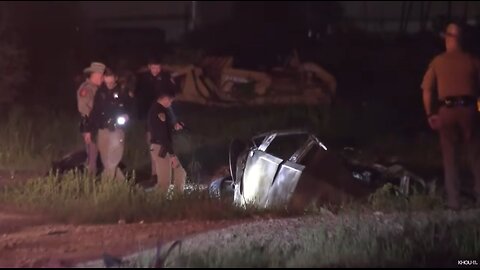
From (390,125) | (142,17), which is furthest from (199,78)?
(142,17)

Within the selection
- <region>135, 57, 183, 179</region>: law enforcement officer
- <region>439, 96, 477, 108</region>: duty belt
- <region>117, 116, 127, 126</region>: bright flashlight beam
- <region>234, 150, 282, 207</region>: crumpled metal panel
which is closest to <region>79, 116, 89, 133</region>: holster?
<region>117, 116, 127, 126</region>: bright flashlight beam

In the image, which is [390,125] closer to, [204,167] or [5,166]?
[204,167]

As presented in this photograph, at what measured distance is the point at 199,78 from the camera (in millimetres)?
25266

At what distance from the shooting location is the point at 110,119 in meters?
13.4

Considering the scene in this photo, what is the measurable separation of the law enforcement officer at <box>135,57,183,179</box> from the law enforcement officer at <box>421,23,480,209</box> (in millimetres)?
3612

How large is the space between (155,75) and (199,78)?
10.7 m

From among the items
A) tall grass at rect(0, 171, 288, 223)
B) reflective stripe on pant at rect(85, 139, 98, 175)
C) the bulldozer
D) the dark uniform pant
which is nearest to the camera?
the dark uniform pant

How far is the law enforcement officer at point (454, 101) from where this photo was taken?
10992mm

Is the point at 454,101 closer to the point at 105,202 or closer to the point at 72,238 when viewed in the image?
the point at 105,202

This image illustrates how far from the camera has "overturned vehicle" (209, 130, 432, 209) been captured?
38.7 feet

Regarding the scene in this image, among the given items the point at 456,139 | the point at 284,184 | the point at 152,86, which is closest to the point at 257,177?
the point at 284,184

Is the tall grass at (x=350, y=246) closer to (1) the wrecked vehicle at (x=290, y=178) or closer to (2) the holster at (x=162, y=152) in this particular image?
(1) the wrecked vehicle at (x=290, y=178)

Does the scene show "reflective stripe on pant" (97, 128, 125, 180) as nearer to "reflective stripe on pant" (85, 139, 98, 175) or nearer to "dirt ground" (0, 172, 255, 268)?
"reflective stripe on pant" (85, 139, 98, 175)

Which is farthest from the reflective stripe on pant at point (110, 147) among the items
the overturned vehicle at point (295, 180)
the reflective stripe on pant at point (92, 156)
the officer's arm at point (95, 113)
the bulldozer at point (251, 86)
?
the bulldozer at point (251, 86)
